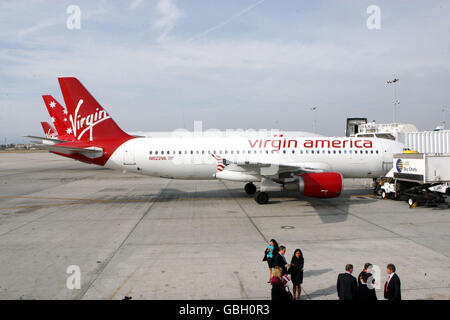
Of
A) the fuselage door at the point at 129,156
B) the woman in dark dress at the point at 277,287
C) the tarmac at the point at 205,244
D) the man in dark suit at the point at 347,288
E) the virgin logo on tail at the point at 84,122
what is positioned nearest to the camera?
the woman in dark dress at the point at 277,287

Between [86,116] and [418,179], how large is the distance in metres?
20.8

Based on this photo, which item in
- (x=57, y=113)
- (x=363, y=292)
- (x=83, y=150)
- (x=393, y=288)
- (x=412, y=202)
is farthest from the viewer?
(x=57, y=113)

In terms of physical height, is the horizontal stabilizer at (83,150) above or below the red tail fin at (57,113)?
below

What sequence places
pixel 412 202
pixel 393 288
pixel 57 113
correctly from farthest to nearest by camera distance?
pixel 57 113, pixel 412 202, pixel 393 288

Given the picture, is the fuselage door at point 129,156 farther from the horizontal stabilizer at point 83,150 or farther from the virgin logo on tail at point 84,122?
the virgin logo on tail at point 84,122

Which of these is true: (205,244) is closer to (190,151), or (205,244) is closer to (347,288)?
(347,288)

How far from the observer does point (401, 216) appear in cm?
1542

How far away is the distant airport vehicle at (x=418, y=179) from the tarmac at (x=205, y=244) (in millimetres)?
806

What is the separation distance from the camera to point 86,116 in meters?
20.7

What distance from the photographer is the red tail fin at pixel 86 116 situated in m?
20.3

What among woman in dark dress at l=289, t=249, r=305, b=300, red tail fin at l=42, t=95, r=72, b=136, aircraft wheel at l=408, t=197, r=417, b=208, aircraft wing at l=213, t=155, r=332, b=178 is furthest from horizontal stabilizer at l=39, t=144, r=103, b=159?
red tail fin at l=42, t=95, r=72, b=136

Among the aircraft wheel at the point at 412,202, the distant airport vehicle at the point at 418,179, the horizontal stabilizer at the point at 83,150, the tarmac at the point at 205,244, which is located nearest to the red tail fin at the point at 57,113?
the tarmac at the point at 205,244

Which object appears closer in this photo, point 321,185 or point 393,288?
point 393,288

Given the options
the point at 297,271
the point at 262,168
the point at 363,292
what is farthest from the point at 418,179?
the point at 363,292
